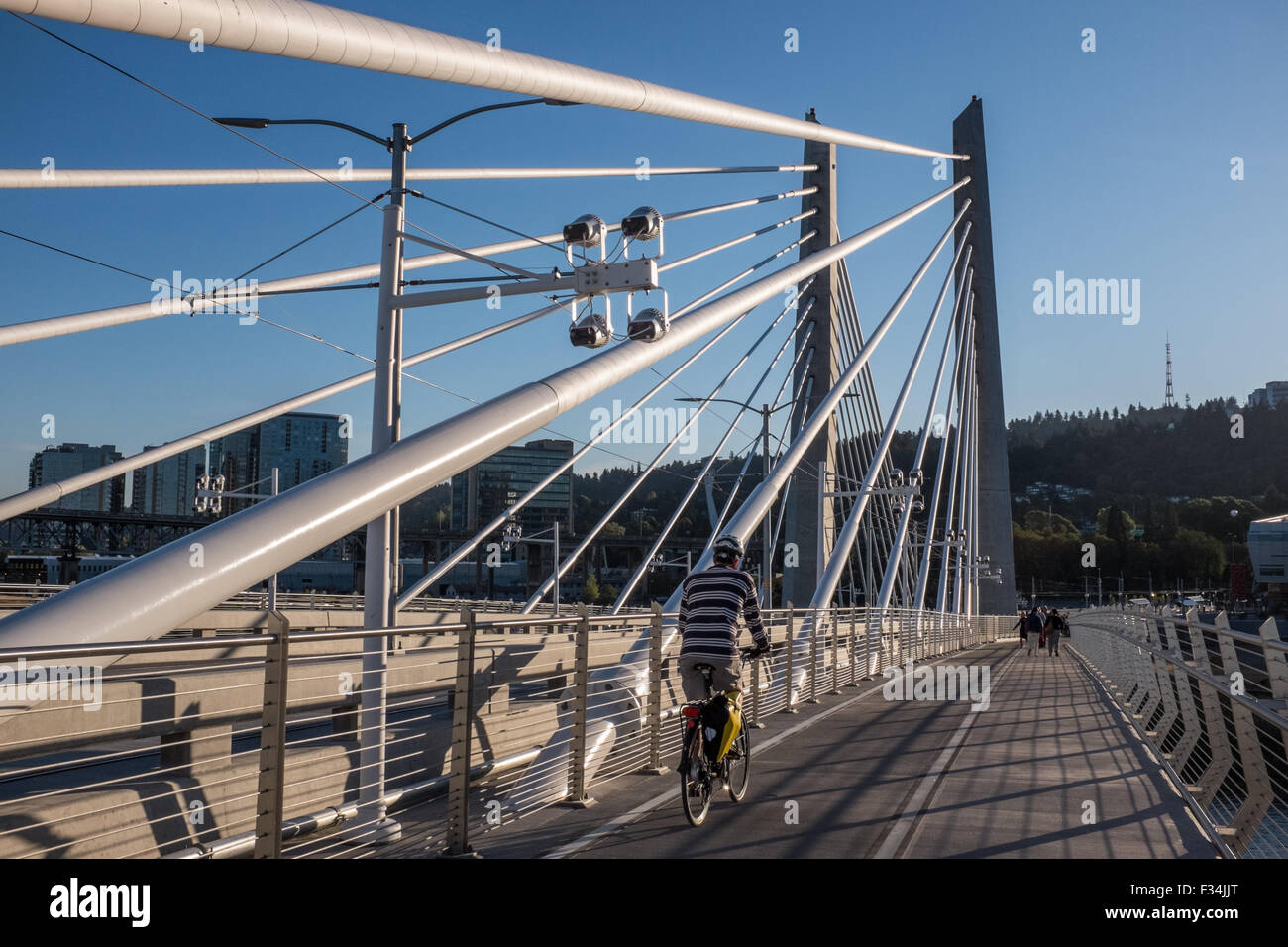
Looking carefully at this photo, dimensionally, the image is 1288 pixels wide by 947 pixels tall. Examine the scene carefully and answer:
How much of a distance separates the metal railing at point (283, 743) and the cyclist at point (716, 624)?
0.70 meters

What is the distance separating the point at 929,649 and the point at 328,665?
25906mm

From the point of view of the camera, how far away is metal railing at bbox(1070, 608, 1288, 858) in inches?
267

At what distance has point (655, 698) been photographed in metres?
9.80

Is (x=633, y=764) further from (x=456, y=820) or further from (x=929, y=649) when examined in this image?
(x=929, y=649)

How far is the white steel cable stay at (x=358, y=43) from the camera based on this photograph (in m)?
5.67

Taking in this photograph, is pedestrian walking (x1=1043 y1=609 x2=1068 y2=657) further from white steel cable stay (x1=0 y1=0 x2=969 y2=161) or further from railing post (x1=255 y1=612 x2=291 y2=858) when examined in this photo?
railing post (x1=255 y1=612 x2=291 y2=858)

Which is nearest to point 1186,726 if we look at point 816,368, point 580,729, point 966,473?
point 580,729

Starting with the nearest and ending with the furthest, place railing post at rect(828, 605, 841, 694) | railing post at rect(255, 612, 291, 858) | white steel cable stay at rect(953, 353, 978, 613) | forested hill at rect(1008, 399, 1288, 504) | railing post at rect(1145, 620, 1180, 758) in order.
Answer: railing post at rect(255, 612, 291, 858)
railing post at rect(1145, 620, 1180, 758)
railing post at rect(828, 605, 841, 694)
white steel cable stay at rect(953, 353, 978, 613)
forested hill at rect(1008, 399, 1288, 504)

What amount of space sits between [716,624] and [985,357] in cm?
4659

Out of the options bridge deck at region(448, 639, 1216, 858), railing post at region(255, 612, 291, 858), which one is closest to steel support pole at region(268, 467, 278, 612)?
bridge deck at region(448, 639, 1216, 858)

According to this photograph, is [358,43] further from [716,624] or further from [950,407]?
[950,407]

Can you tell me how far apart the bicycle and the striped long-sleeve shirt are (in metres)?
0.13

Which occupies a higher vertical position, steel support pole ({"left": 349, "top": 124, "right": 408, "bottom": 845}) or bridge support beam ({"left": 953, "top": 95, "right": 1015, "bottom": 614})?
bridge support beam ({"left": 953, "top": 95, "right": 1015, "bottom": 614})

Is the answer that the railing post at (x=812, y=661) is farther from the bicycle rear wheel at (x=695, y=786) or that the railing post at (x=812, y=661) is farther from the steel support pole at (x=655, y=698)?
the bicycle rear wheel at (x=695, y=786)
